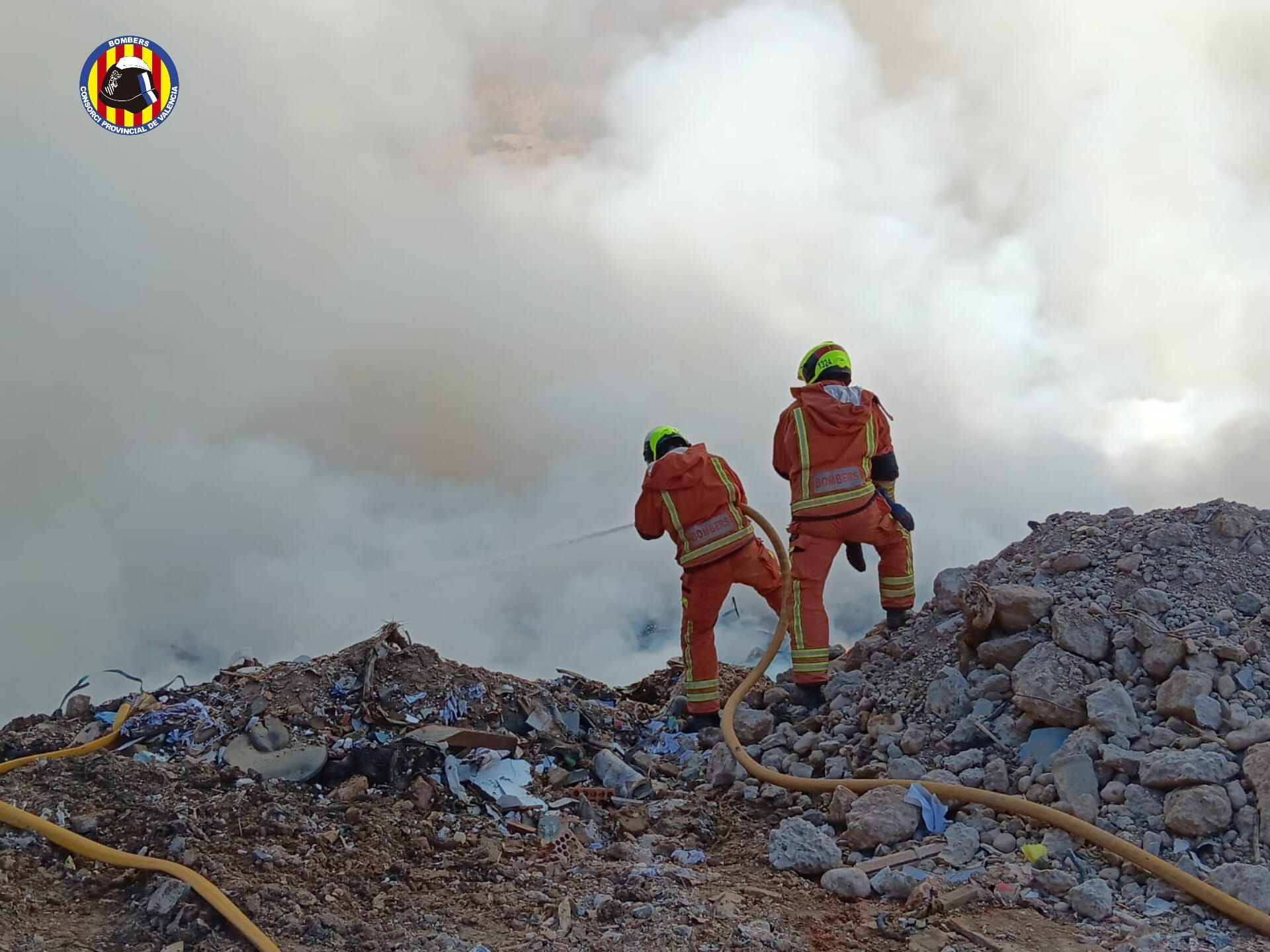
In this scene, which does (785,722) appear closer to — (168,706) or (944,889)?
(944,889)

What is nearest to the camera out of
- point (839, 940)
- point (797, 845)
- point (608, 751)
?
point (839, 940)

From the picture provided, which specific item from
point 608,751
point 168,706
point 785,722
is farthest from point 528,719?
point 168,706

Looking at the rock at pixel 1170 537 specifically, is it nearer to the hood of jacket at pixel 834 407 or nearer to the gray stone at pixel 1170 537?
the gray stone at pixel 1170 537

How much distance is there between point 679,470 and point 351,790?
3321 mm

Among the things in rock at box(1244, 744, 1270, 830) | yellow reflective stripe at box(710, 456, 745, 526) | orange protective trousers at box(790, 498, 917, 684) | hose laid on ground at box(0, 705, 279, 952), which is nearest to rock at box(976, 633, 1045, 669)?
orange protective trousers at box(790, 498, 917, 684)

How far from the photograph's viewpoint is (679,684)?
9.95 metres

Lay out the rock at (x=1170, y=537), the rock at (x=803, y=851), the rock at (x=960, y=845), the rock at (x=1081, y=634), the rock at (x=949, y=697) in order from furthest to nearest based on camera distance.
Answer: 1. the rock at (x=1170, y=537)
2. the rock at (x=949, y=697)
3. the rock at (x=1081, y=634)
4. the rock at (x=803, y=851)
5. the rock at (x=960, y=845)

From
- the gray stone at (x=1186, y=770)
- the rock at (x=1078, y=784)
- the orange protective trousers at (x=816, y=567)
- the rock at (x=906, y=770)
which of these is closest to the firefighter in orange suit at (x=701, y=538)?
the orange protective trousers at (x=816, y=567)

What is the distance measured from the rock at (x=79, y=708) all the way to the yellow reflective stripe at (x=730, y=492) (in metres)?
5.45

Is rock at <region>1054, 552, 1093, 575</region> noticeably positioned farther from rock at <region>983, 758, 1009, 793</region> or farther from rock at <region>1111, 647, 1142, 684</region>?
rock at <region>983, 758, 1009, 793</region>

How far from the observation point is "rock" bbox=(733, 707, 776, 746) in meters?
7.98

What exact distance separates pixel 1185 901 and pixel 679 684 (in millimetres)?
5385

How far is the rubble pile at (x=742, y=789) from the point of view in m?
5.00

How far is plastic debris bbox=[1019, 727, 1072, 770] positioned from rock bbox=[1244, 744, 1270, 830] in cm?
103
